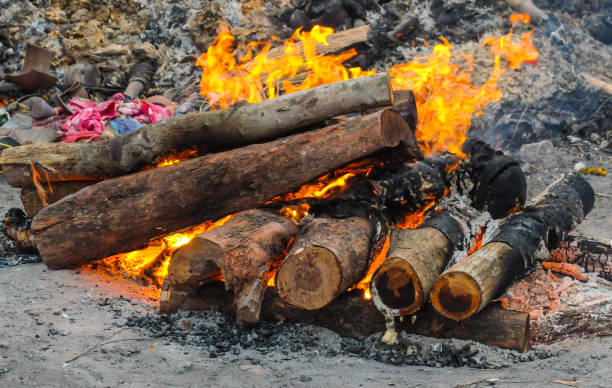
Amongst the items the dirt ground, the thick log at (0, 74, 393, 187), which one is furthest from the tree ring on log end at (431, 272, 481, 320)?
the thick log at (0, 74, 393, 187)

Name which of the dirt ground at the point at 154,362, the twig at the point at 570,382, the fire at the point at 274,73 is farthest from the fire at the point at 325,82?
the twig at the point at 570,382

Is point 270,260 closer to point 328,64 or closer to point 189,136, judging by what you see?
point 189,136

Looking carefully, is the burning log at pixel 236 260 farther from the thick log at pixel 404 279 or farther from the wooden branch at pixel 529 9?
the wooden branch at pixel 529 9

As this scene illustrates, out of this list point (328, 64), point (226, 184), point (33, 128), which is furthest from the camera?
point (328, 64)

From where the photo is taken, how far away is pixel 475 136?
270 inches

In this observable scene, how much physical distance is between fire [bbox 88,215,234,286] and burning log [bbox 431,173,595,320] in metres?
1.83

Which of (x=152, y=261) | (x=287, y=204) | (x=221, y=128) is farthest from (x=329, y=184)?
(x=152, y=261)

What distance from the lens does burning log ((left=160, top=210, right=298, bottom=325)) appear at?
3152 mm

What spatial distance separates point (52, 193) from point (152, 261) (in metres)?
1.03

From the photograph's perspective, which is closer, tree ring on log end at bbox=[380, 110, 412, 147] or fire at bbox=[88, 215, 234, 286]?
tree ring on log end at bbox=[380, 110, 412, 147]

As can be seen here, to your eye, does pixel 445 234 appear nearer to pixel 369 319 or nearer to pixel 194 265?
pixel 369 319

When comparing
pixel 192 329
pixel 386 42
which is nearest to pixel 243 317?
pixel 192 329

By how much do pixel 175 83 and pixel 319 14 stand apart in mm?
2417

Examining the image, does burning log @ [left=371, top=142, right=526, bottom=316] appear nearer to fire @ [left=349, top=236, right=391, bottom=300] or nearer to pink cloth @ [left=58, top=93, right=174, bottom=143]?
fire @ [left=349, top=236, right=391, bottom=300]
